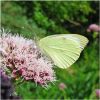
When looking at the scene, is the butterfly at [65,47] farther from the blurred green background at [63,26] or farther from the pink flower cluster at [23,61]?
the blurred green background at [63,26]

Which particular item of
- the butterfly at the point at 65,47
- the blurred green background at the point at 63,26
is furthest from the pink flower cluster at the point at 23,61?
the blurred green background at the point at 63,26

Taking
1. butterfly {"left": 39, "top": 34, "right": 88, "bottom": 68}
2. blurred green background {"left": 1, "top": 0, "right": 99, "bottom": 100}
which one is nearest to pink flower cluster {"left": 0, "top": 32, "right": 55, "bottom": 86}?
butterfly {"left": 39, "top": 34, "right": 88, "bottom": 68}

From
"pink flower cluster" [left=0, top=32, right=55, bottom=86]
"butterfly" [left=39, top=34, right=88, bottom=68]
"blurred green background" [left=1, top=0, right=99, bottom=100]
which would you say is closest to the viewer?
"pink flower cluster" [left=0, top=32, right=55, bottom=86]

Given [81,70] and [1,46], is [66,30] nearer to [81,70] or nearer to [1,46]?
[81,70]

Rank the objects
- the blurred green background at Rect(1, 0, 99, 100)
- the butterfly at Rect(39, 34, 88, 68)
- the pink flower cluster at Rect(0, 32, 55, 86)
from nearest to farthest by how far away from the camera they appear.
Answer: the pink flower cluster at Rect(0, 32, 55, 86), the butterfly at Rect(39, 34, 88, 68), the blurred green background at Rect(1, 0, 99, 100)

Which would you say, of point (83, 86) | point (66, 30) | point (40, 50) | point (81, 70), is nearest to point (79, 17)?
point (66, 30)

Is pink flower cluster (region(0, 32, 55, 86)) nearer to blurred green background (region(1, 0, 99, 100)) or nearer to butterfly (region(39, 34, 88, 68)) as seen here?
butterfly (region(39, 34, 88, 68))

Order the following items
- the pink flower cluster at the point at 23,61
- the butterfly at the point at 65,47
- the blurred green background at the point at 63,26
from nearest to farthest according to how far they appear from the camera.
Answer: the pink flower cluster at the point at 23,61, the butterfly at the point at 65,47, the blurred green background at the point at 63,26
